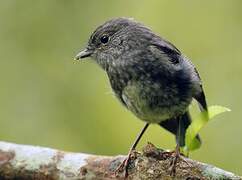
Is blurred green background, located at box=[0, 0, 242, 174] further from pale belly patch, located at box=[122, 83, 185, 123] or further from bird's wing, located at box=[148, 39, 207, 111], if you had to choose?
pale belly patch, located at box=[122, 83, 185, 123]

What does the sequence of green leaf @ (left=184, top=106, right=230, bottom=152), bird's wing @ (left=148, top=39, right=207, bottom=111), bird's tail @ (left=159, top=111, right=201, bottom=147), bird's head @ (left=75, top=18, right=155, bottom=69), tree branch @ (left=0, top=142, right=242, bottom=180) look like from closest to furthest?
1. tree branch @ (left=0, top=142, right=242, bottom=180)
2. green leaf @ (left=184, top=106, right=230, bottom=152)
3. bird's wing @ (left=148, top=39, right=207, bottom=111)
4. bird's head @ (left=75, top=18, right=155, bottom=69)
5. bird's tail @ (left=159, top=111, right=201, bottom=147)

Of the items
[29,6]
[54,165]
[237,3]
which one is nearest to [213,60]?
[237,3]

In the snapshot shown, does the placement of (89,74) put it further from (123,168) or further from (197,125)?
(123,168)

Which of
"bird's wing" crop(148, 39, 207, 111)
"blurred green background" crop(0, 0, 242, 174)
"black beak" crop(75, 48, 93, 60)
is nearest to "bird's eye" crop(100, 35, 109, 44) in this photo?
"black beak" crop(75, 48, 93, 60)

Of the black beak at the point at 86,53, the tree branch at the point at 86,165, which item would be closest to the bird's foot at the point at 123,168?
the tree branch at the point at 86,165

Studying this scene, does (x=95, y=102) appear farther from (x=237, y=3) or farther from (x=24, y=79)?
(x=237, y=3)
